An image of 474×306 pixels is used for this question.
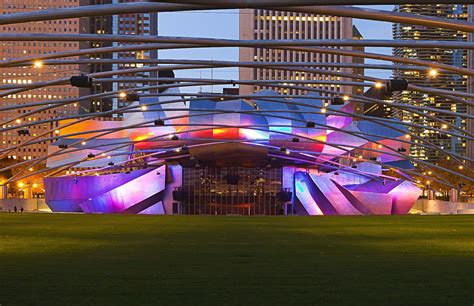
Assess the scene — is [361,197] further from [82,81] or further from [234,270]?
[234,270]

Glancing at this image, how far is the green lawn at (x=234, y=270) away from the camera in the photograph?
970cm

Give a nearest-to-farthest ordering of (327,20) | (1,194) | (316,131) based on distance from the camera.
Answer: (316,131)
(1,194)
(327,20)

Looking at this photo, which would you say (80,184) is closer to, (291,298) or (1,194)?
(1,194)

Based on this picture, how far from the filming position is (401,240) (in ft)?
66.1

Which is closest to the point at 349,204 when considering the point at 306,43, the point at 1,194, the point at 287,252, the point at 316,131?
the point at 316,131

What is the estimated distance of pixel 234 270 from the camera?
1262 cm

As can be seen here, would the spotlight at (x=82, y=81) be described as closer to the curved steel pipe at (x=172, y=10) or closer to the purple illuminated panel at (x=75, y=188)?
the curved steel pipe at (x=172, y=10)

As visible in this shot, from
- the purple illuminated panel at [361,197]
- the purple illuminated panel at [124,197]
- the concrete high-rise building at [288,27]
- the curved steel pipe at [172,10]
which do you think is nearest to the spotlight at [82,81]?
the curved steel pipe at [172,10]

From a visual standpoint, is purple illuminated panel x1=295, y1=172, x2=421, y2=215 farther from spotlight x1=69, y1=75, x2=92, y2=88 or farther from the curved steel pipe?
the curved steel pipe

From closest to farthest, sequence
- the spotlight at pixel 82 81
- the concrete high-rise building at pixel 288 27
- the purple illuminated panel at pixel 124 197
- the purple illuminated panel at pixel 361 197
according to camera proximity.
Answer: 1. the spotlight at pixel 82 81
2. the purple illuminated panel at pixel 124 197
3. the purple illuminated panel at pixel 361 197
4. the concrete high-rise building at pixel 288 27

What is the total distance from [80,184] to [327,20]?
338 ft

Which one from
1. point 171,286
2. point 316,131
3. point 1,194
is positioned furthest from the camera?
point 1,194

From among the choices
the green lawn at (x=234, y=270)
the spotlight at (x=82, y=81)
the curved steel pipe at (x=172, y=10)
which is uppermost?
the curved steel pipe at (x=172, y=10)

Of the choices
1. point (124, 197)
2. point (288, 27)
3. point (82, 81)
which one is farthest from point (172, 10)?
point (288, 27)
